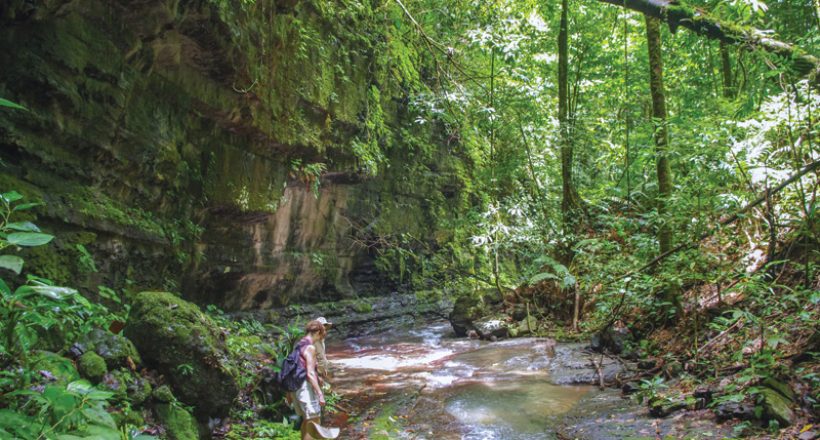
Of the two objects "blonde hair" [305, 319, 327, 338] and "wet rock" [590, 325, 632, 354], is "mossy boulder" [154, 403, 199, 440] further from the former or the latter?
"wet rock" [590, 325, 632, 354]

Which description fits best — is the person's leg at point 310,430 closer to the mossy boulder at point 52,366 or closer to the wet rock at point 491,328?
the mossy boulder at point 52,366

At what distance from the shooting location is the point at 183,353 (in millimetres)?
4730

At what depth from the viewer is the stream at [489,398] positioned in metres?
5.11

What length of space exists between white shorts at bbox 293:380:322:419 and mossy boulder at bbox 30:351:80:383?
2128mm

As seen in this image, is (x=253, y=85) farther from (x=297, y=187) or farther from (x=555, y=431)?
(x=555, y=431)

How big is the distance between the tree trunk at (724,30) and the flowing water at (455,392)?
15.4 ft

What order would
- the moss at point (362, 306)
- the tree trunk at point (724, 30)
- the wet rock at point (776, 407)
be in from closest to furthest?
the wet rock at point (776, 407), the tree trunk at point (724, 30), the moss at point (362, 306)

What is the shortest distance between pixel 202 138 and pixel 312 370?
552cm

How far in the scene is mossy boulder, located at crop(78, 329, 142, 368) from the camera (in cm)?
416

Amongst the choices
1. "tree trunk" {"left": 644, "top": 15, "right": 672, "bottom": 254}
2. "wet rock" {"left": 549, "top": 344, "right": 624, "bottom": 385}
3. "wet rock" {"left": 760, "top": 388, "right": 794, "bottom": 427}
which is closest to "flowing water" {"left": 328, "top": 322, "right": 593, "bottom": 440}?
A: "wet rock" {"left": 549, "top": 344, "right": 624, "bottom": 385}

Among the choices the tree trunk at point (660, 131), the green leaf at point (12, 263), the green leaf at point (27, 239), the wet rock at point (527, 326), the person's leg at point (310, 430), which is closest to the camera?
the green leaf at point (12, 263)

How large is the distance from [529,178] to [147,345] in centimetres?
1268

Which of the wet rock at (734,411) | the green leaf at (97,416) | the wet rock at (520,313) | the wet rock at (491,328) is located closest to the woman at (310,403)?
the green leaf at (97,416)

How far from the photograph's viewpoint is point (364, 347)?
12.5 m
